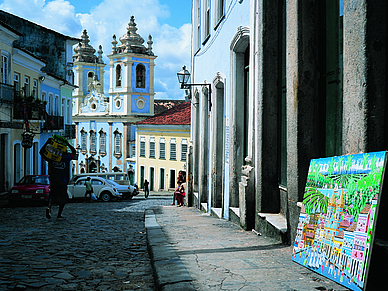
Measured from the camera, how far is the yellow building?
46.0m

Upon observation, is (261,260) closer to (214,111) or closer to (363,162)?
(363,162)

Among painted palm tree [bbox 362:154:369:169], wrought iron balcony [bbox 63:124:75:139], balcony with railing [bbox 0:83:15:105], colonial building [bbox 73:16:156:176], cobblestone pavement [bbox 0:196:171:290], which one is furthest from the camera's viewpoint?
colonial building [bbox 73:16:156:176]

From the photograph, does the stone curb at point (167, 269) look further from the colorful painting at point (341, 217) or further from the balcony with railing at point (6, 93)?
the balcony with railing at point (6, 93)

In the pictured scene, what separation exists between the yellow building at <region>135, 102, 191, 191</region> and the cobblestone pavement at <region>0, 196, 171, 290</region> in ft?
117

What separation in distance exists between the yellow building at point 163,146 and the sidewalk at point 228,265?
37804 millimetres

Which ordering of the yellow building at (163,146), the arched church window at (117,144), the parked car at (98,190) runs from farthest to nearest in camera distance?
the arched church window at (117,144) < the yellow building at (163,146) < the parked car at (98,190)

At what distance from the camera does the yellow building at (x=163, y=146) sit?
46.0m

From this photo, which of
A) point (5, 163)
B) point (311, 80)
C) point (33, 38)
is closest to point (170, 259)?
point (311, 80)

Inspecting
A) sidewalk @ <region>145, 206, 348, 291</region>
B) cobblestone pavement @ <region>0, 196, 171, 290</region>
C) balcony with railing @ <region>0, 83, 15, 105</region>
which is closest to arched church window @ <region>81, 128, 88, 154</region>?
balcony with railing @ <region>0, 83, 15, 105</region>

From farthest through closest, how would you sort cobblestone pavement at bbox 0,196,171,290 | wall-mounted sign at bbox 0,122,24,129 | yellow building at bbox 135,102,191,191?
1. yellow building at bbox 135,102,191,191
2. wall-mounted sign at bbox 0,122,24,129
3. cobblestone pavement at bbox 0,196,171,290

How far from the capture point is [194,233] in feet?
25.0

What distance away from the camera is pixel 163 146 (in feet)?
160

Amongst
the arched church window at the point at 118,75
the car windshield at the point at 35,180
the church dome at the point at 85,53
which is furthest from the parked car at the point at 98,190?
the church dome at the point at 85,53

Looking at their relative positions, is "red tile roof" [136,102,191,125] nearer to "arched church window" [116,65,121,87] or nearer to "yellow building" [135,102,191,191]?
"yellow building" [135,102,191,191]
